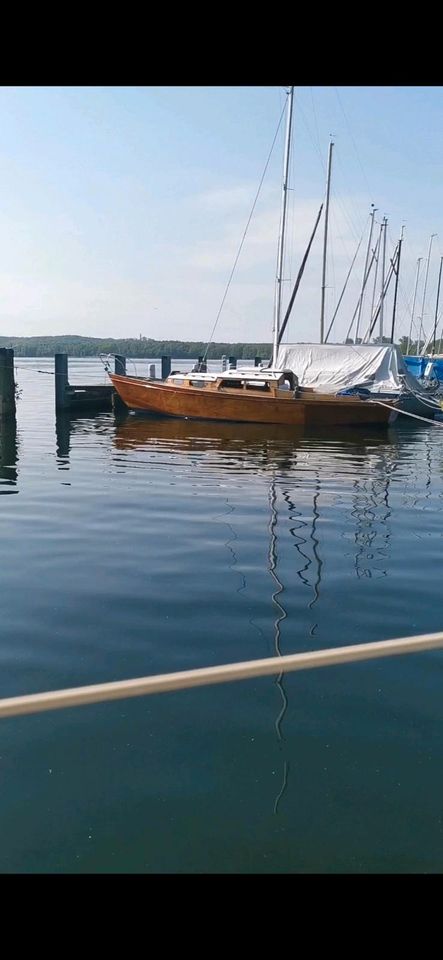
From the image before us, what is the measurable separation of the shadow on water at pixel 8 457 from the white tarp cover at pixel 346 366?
40.3ft

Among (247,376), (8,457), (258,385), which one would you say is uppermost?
(247,376)

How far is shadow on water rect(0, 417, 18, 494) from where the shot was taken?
1344 cm

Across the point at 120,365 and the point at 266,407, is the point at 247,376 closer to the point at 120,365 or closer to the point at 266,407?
the point at 266,407

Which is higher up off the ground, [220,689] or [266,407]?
[266,407]

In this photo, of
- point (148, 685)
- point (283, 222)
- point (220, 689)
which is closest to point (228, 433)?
point (283, 222)

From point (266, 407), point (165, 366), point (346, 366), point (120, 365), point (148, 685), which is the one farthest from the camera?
point (165, 366)

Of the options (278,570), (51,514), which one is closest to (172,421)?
(51,514)

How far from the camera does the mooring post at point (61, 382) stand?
2831 centimetres

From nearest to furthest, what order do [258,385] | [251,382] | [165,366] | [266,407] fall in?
[266,407] < [258,385] < [251,382] < [165,366]

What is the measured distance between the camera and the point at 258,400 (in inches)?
992

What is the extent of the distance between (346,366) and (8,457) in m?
16.8
